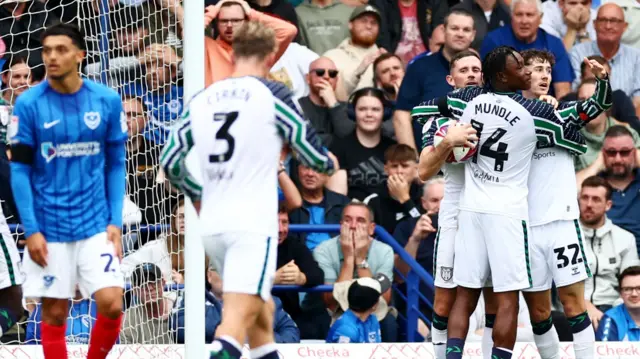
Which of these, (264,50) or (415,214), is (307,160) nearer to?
(264,50)

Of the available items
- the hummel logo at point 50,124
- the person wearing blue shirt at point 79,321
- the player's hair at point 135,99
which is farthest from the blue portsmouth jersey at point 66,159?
the person wearing blue shirt at point 79,321

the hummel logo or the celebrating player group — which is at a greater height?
the hummel logo

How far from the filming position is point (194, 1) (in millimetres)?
8727

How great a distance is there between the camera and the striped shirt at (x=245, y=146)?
6.67 metres

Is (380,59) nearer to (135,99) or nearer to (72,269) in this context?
(135,99)

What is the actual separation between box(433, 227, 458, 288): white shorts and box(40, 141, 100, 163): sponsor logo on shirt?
237 centimetres

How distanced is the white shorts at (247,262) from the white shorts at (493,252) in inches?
76.0

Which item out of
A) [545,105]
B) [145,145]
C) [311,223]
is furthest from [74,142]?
[311,223]

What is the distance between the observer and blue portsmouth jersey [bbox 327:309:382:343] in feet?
34.7

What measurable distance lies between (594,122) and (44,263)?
5.95m

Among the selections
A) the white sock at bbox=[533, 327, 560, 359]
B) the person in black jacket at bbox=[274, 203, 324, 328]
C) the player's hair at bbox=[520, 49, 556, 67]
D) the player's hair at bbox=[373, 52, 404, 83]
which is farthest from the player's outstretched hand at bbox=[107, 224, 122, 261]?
the player's hair at bbox=[373, 52, 404, 83]

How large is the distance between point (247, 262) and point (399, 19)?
6.16 metres

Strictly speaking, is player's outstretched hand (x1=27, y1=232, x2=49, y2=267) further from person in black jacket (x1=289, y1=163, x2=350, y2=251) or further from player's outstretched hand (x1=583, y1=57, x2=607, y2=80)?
person in black jacket (x1=289, y1=163, x2=350, y2=251)

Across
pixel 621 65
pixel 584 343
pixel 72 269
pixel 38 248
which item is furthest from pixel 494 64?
pixel 621 65
